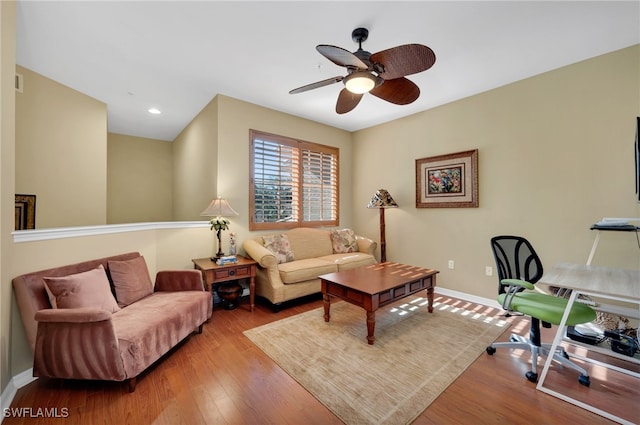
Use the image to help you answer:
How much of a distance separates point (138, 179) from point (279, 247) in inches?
145

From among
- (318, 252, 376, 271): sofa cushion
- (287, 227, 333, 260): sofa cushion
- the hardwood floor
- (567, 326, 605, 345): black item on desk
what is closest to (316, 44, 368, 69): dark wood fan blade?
the hardwood floor

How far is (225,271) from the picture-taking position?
2.98 m

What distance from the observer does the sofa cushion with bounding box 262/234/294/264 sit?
353 centimetres

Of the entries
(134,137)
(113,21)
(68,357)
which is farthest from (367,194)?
(134,137)

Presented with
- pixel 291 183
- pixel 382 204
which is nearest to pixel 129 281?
pixel 291 183

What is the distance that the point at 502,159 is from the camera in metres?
3.24

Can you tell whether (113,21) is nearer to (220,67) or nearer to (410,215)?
(220,67)

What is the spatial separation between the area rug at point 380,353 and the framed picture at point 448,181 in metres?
1.48

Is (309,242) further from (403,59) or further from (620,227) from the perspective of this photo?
(620,227)

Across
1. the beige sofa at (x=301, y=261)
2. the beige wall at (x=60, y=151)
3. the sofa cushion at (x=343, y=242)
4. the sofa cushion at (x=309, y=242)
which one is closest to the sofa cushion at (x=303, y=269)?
the beige sofa at (x=301, y=261)

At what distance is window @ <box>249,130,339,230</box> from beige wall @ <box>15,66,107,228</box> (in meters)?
2.05

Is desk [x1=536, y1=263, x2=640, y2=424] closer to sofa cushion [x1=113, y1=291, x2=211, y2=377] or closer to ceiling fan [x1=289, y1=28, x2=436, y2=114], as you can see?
ceiling fan [x1=289, y1=28, x2=436, y2=114]

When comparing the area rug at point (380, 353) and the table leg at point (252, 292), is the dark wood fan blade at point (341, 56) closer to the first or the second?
the area rug at point (380, 353)

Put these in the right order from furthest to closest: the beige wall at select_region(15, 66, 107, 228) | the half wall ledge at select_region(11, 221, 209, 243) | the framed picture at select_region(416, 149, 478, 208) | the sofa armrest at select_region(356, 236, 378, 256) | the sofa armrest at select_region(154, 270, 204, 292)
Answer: the sofa armrest at select_region(356, 236, 378, 256)
the framed picture at select_region(416, 149, 478, 208)
the beige wall at select_region(15, 66, 107, 228)
the sofa armrest at select_region(154, 270, 204, 292)
the half wall ledge at select_region(11, 221, 209, 243)
